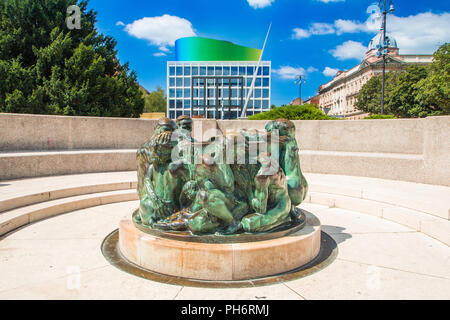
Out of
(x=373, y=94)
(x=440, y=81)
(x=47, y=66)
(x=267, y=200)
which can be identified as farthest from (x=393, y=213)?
(x=373, y=94)

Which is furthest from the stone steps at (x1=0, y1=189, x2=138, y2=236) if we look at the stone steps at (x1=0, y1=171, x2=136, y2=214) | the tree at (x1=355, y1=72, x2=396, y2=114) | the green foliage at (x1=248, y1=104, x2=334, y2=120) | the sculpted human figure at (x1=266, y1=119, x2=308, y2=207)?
the tree at (x1=355, y1=72, x2=396, y2=114)

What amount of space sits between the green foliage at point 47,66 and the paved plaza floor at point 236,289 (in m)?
12.8

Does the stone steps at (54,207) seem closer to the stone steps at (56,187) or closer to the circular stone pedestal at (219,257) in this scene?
the stone steps at (56,187)

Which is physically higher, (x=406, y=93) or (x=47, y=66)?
(x=406, y=93)

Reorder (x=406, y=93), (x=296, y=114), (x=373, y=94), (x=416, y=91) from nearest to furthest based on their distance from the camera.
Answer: (x=296, y=114)
(x=416, y=91)
(x=406, y=93)
(x=373, y=94)

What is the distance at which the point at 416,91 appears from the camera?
1454 inches

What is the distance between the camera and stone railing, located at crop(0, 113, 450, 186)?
7000mm

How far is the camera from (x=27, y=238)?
13.6ft

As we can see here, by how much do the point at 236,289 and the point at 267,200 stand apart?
1052mm

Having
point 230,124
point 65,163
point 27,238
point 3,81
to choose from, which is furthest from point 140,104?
point 27,238

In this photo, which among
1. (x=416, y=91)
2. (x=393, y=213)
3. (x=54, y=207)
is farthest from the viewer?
(x=416, y=91)

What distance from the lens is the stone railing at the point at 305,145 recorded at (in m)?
7.00

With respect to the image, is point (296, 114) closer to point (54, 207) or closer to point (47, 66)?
point (54, 207)

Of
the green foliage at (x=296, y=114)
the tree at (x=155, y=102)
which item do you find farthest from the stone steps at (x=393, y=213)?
the tree at (x=155, y=102)
